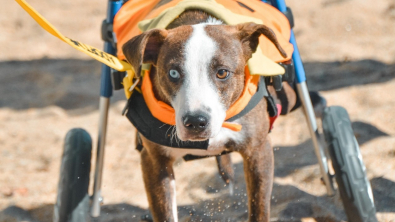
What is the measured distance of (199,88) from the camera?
2.19 meters

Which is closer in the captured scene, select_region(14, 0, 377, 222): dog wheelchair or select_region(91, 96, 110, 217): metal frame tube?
select_region(14, 0, 377, 222): dog wheelchair

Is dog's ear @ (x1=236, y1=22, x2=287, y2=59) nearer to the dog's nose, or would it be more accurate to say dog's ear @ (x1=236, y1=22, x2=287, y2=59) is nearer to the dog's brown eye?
the dog's brown eye

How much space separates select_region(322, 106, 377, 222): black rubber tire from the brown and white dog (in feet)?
1.37

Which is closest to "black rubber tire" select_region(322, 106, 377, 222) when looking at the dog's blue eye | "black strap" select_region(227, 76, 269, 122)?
"black strap" select_region(227, 76, 269, 122)

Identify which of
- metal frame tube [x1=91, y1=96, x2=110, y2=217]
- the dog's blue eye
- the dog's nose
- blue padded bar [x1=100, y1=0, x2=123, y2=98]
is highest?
the dog's blue eye

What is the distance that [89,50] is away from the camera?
2.25 meters

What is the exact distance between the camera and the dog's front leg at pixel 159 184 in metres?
2.57

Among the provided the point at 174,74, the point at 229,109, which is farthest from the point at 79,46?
the point at 229,109

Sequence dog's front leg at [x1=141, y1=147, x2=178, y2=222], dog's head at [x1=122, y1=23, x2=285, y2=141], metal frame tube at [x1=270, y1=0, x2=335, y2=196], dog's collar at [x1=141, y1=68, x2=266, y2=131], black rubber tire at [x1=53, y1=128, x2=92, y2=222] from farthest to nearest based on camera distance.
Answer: metal frame tube at [x1=270, y1=0, x2=335, y2=196] → black rubber tire at [x1=53, y1=128, x2=92, y2=222] → dog's front leg at [x1=141, y1=147, x2=178, y2=222] → dog's collar at [x1=141, y1=68, x2=266, y2=131] → dog's head at [x1=122, y1=23, x2=285, y2=141]

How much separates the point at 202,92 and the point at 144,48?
32 cm

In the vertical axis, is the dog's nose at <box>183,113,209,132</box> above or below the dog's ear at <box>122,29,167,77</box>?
below

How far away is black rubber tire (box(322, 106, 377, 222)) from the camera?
2.69 metres

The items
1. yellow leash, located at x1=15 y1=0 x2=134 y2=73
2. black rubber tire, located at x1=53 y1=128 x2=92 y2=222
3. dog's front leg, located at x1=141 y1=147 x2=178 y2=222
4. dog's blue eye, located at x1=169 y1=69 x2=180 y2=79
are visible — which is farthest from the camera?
black rubber tire, located at x1=53 y1=128 x2=92 y2=222

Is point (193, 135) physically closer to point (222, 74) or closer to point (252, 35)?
point (222, 74)
